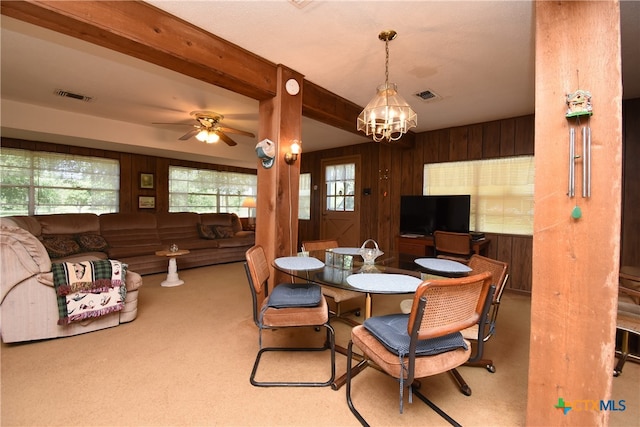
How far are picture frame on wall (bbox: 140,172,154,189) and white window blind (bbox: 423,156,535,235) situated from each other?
19.2 ft

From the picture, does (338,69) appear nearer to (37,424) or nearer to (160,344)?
(160,344)

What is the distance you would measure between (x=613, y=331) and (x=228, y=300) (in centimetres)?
329

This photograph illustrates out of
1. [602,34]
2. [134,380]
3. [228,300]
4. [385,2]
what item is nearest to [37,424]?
[134,380]

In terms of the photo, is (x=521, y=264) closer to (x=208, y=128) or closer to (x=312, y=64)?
(x=312, y=64)

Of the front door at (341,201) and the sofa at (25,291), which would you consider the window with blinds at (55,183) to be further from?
the front door at (341,201)

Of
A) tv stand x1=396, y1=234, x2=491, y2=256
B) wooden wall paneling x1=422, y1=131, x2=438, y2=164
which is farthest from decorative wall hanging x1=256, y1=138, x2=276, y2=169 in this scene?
wooden wall paneling x1=422, y1=131, x2=438, y2=164

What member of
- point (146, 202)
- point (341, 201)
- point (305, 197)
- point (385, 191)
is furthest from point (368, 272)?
point (146, 202)

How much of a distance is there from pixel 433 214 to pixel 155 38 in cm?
408

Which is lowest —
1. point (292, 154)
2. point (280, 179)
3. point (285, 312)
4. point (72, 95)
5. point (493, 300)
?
point (285, 312)

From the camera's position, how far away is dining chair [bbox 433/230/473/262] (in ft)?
11.5

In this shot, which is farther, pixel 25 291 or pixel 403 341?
pixel 25 291

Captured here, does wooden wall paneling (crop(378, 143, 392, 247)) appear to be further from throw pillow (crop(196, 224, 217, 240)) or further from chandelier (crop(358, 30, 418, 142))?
throw pillow (crop(196, 224, 217, 240))

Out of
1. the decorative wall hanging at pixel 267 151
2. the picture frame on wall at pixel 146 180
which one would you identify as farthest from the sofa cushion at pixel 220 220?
the decorative wall hanging at pixel 267 151

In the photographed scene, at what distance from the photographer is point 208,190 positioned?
7.01m
